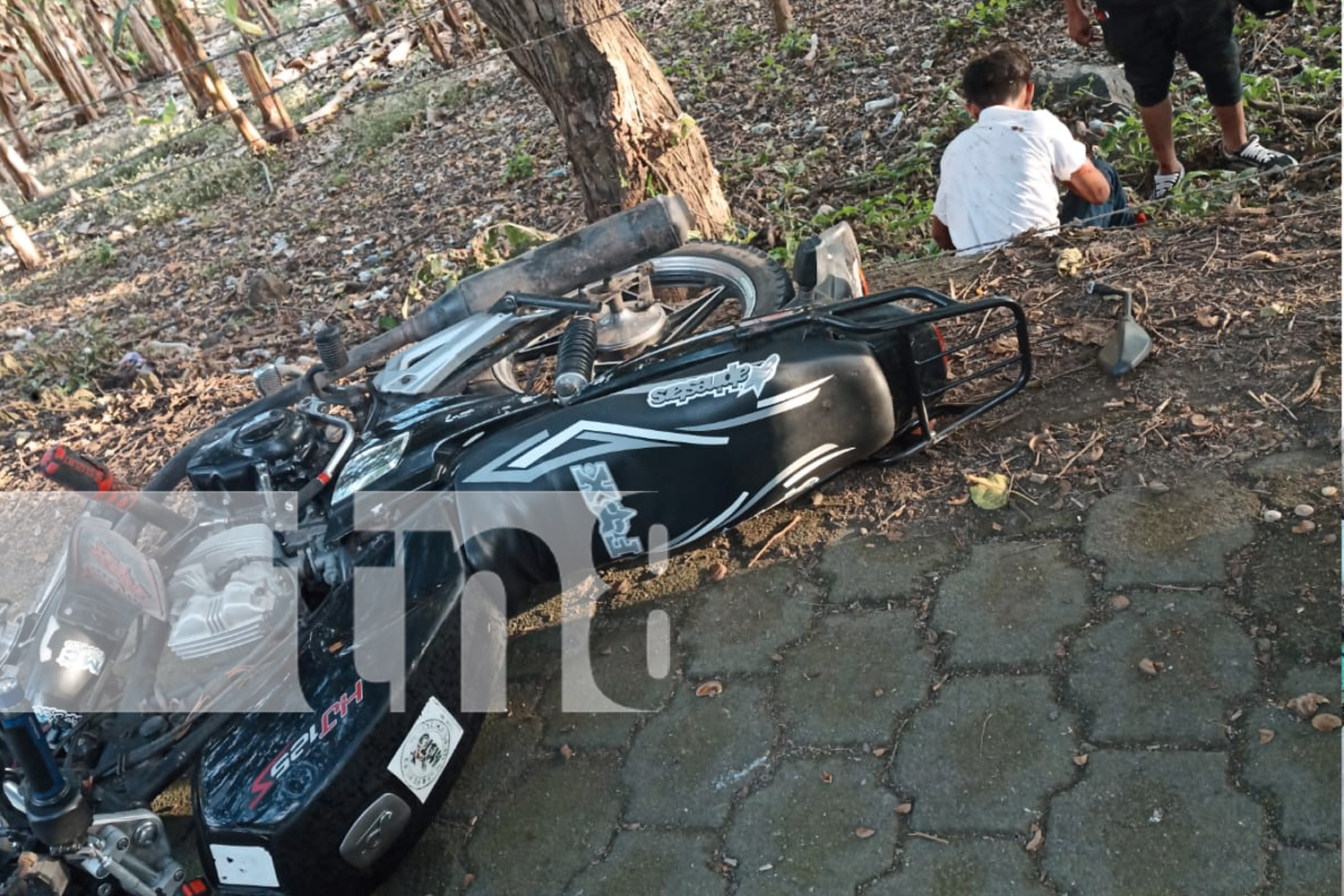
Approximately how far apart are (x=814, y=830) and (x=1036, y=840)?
49 cm

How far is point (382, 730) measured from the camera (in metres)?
2.68

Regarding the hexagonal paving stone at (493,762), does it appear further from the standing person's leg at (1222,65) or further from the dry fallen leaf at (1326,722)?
the standing person's leg at (1222,65)

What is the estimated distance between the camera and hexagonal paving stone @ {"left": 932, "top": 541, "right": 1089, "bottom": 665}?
9.02ft

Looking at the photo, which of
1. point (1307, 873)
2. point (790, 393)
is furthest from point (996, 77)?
point (1307, 873)

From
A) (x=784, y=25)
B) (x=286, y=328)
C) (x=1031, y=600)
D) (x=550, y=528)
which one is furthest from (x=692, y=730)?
(x=784, y=25)

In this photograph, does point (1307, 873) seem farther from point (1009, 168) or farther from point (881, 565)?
point (1009, 168)

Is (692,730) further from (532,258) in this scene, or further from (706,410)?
(532,258)

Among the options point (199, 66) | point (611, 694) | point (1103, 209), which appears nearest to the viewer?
point (611, 694)

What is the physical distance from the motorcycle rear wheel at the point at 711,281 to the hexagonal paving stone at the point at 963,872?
192 cm

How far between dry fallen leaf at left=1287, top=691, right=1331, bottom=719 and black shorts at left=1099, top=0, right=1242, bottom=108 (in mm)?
3562

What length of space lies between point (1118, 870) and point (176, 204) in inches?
420

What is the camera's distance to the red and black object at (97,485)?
341cm

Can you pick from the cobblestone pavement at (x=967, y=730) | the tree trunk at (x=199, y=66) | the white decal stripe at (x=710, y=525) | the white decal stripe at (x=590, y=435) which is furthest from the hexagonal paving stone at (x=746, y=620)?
the tree trunk at (x=199, y=66)

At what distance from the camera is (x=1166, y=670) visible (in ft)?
8.30
